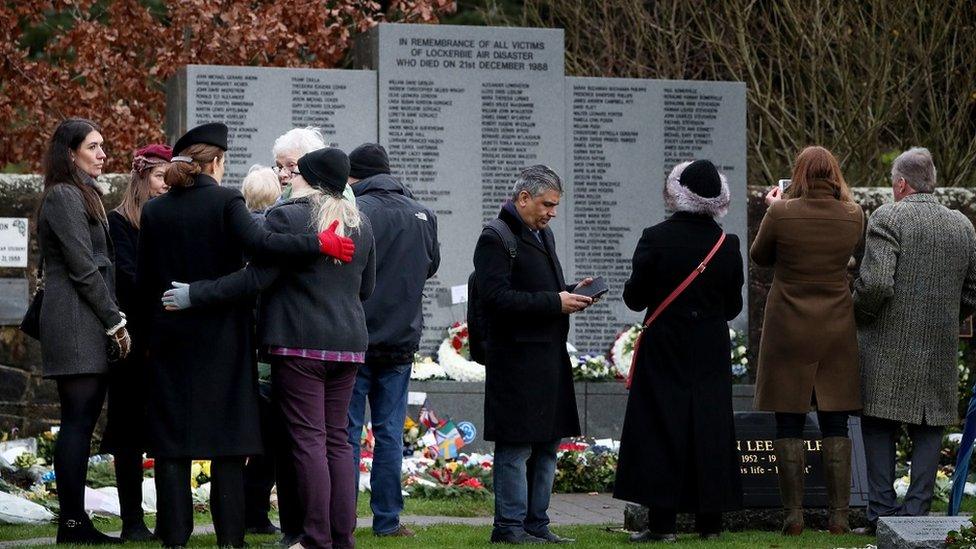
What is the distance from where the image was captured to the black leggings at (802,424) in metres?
7.99

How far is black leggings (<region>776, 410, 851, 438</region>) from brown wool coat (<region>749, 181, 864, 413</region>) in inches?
2.5

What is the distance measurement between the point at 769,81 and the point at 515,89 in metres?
4.62

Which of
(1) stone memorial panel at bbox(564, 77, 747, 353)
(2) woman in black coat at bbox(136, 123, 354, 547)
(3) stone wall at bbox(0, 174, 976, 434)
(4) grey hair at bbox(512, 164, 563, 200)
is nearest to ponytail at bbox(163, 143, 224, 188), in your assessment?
(2) woman in black coat at bbox(136, 123, 354, 547)

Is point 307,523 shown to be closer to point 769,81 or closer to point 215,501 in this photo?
point 215,501

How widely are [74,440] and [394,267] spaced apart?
66.5 inches

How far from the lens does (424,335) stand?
11578 mm

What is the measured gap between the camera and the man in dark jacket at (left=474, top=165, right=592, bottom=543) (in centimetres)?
733

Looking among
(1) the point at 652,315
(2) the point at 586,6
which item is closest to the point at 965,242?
(1) the point at 652,315

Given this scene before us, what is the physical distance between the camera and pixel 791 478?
7863mm

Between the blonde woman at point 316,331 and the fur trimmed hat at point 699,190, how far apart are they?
157 centimetres

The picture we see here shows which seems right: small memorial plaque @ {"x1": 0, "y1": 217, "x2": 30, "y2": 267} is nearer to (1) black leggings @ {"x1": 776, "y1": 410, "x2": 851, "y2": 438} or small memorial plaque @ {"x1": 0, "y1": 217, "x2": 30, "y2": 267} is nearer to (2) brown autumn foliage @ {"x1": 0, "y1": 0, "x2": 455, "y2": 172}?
(2) brown autumn foliage @ {"x1": 0, "y1": 0, "x2": 455, "y2": 172}

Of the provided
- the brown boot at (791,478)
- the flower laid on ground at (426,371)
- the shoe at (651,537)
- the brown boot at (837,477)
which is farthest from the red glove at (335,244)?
the flower laid on ground at (426,371)

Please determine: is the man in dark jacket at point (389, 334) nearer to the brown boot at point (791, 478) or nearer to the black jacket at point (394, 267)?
the black jacket at point (394, 267)

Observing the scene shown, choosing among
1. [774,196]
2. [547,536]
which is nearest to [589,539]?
[547,536]
